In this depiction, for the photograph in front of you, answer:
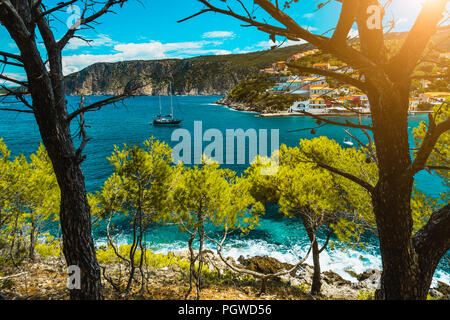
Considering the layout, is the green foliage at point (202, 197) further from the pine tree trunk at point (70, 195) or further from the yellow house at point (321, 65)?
the yellow house at point (321, 65)

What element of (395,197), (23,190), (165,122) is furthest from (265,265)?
(165,122)

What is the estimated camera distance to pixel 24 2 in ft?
9.92

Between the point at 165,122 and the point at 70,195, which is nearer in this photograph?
the point at 70,195

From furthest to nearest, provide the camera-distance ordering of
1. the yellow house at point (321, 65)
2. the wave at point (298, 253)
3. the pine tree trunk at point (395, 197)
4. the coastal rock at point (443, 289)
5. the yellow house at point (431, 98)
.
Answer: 1. the wave at point (298, 253)
2. the coastal rock at point (443, 289)
3. the yellow house at point (321, 65)
4. the pine tree trunk at point (395, 197)
5. the yellow house at point (431, 98)

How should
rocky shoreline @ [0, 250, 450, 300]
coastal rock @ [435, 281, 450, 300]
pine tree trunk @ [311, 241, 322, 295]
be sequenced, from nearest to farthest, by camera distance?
rocky shoreline @ [0, 250, 450, 300]
pine tree trunk @ [311, 241, 322, 295]
coastal rock @ [435, 281, 450, 300]

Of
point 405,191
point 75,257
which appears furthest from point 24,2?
point 405,191

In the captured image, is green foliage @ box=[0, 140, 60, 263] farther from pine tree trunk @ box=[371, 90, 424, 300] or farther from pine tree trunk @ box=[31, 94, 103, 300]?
pine tree trunk @ box=[371, 90, 424, 300]

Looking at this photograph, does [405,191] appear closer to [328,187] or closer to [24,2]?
[24,2]

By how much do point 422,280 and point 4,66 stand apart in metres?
5.32

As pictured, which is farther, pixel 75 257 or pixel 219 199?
pixel 219 199

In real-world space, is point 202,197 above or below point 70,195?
below

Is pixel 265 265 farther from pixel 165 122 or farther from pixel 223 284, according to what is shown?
pixel 165 122

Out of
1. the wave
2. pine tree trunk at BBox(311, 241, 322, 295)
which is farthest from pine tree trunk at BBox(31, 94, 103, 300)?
the wave

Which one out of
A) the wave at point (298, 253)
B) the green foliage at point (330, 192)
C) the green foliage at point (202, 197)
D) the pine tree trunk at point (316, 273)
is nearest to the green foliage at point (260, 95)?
the green foliage at point (202, 197)
